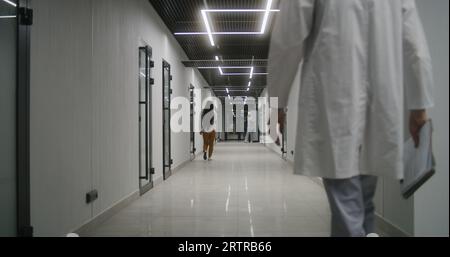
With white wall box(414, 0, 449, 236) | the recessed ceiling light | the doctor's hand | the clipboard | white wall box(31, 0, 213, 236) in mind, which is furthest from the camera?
the recessed ceiling light

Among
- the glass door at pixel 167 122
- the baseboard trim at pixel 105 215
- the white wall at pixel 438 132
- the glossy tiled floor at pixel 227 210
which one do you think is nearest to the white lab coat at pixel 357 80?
the white wall at pixel 438 132

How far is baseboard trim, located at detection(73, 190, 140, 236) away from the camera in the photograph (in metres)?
3.25

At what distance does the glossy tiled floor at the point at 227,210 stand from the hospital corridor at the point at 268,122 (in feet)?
0.09

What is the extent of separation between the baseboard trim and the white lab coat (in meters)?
2.35

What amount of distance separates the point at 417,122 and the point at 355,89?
12.6 inches

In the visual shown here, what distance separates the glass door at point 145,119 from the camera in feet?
18.4

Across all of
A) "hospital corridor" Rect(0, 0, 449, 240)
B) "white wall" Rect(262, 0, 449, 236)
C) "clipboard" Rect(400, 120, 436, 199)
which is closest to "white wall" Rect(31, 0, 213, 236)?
"hospital corridor" Rect(0, 0, 449, 240)

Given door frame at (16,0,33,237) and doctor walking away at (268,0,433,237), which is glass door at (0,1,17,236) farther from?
doctor walking away at (268,0,433,237)

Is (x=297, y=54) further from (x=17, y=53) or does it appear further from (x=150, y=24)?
(x=150, y=24)

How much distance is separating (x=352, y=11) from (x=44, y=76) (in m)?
2.07

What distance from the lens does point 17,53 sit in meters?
2.30

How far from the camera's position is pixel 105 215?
3.82 meters
